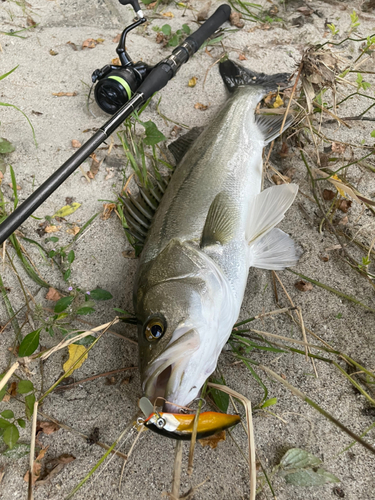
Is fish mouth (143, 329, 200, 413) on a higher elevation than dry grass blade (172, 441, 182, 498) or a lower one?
higher

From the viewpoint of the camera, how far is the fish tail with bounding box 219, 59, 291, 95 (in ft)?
10.8

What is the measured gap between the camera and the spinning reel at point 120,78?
289 cm

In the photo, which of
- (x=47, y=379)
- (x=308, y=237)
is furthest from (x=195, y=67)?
(x=47, y=379)

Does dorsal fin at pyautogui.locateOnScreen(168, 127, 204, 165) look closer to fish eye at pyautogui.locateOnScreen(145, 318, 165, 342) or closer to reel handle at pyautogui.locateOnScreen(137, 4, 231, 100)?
reel handle at pyautogui.locateOnScreen(137, 4, 231, 100)

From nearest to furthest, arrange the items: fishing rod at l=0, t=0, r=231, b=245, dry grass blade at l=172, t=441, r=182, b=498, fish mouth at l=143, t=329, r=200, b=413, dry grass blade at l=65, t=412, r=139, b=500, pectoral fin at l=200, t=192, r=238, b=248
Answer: dry grass blade at l=172, t=441, r=182, b=498 < fish mouth at l=143, t=329, r=200, b=413 < dry grass blade at l=65, t=412, r=139, b=500 < pectoral fin at l=200, t=192, r=238, b=248 < fishing rod at l=0, t=0, r=231, b=245

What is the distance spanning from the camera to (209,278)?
2.00 metres

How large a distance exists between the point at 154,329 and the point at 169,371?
23 cm

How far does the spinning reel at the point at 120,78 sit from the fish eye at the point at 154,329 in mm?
1990

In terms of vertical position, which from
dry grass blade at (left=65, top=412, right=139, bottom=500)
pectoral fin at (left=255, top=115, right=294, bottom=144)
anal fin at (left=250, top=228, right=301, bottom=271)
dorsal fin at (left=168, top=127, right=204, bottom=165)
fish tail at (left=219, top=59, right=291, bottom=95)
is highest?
fish tail at (left=219, top=59, right=291, bottom=95)

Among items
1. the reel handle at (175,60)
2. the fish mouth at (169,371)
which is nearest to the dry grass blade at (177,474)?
the fish mouth at (169,371)

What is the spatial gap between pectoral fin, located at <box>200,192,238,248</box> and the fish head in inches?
5.0

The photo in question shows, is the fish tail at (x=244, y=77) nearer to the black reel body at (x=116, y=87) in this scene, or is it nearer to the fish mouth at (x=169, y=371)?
the black reel body at (x=116, y=87)

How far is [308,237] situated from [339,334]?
0.75 m

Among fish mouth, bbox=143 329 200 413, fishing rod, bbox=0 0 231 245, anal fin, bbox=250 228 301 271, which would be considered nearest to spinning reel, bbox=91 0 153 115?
fishing rod, bbox=0 0 231 245
